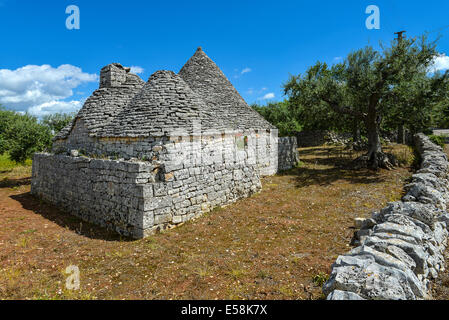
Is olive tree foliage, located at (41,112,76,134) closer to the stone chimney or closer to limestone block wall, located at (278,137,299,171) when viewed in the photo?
the stone chimney

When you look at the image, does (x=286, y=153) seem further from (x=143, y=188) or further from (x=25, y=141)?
(x=25, y=141)

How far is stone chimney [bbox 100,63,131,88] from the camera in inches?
436

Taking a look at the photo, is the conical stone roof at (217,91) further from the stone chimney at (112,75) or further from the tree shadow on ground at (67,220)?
the tree shadow on ground at (67,220)

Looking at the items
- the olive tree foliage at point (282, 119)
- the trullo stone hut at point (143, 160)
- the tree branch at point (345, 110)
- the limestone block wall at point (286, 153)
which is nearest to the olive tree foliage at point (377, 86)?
the tree branch at point (345, 110)

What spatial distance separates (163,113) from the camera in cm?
816

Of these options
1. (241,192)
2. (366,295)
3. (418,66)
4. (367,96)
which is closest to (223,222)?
(241,192)

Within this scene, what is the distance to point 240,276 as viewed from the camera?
15.5 ft

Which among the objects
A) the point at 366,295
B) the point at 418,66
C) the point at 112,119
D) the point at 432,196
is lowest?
the point at 366,295

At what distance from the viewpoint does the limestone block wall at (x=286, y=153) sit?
1678 cm

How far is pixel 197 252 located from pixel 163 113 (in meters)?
4.59

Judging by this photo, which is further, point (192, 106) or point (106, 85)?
point (106, 85)

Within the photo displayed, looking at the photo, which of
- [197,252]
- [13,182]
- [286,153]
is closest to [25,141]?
[13,182]
